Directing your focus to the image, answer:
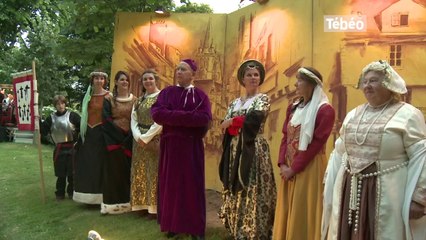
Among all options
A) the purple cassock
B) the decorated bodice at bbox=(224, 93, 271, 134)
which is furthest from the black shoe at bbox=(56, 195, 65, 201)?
the decorated bodice at bbox=(224, 93, 271, 134)

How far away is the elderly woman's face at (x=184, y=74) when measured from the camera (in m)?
4.26

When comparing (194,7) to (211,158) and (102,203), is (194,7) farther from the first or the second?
(102,203)

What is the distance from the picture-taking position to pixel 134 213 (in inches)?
213

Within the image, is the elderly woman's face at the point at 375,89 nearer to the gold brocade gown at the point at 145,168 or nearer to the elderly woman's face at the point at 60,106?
the gold brocade gown at the point at 145,168

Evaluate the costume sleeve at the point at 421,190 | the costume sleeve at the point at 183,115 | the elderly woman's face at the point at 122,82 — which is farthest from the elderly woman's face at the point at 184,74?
the costume sleeve at the point at 421,190

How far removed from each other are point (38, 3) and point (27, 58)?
13.4ft

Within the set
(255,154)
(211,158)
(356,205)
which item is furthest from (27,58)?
(356,205)

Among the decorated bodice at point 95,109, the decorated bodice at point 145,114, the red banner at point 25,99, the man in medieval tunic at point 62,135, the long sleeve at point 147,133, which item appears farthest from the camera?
the man in medieval tunic at point 62,135

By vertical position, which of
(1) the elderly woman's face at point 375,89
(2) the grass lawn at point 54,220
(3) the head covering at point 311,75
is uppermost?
(3) the head covering at point 311,75

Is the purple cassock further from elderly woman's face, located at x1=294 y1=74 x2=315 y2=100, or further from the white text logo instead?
the white text logo

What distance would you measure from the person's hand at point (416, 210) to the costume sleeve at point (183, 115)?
82.0 inches

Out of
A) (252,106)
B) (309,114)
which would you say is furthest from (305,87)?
(252,106)

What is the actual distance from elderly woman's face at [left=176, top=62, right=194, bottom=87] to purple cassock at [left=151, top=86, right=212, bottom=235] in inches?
2.8

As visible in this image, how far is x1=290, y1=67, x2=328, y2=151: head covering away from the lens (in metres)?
3.31
